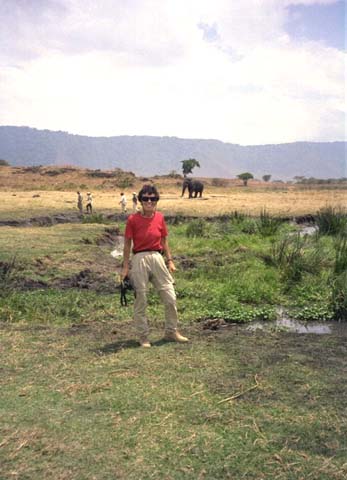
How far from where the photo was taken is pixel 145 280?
17.4ft

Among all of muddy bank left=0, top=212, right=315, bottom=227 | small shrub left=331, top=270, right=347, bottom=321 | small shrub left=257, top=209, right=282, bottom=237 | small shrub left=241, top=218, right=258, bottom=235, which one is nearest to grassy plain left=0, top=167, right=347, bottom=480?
small shrub left=331, top=270, right=347, bottom=321

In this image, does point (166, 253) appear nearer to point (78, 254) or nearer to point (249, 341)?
point (249, 341)

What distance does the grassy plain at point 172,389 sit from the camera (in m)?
3.36

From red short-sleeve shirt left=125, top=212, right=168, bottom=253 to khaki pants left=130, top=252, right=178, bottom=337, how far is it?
0.08 m

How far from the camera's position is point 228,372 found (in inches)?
188

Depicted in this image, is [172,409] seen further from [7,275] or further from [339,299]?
[7,275]

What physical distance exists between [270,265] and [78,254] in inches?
166

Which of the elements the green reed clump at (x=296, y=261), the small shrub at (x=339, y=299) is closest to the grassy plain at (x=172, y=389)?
the small shrub at (x=339, y=299)

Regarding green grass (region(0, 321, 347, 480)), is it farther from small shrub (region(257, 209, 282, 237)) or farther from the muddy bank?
the muddy bank

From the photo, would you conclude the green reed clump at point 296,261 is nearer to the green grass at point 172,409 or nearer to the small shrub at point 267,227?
the green grass at point 172,409

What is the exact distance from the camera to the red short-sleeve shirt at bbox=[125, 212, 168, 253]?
529 cm

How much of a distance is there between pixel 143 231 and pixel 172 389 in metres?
1.67

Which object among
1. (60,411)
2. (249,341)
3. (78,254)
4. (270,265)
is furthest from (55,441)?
(78,254)

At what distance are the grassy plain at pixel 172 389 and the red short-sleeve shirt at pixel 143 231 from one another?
43.2 inches
